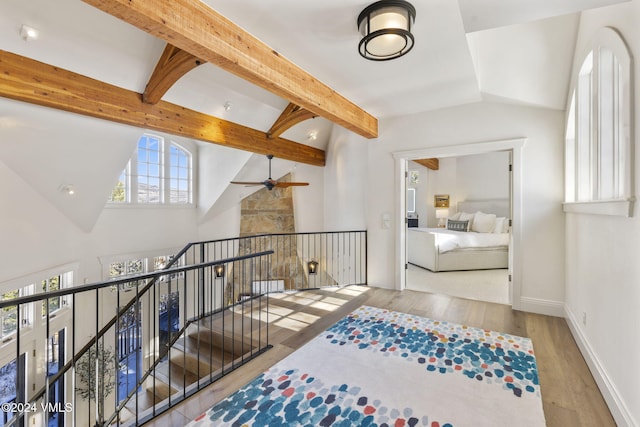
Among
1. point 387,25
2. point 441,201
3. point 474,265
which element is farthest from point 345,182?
point 387,25

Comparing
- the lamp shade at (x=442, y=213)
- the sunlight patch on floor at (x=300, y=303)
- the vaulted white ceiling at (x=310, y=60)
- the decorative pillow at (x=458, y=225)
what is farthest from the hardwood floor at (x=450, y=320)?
the lamp shade at (x=442, y=213)

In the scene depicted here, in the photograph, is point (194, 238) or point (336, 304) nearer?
point (336, 304)

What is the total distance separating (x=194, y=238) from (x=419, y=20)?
638cm

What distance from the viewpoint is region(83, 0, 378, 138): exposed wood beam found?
5.73 ft

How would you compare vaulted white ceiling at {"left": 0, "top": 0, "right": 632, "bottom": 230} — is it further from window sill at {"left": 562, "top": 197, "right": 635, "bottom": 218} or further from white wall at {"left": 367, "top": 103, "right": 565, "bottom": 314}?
window sill at {"left": 562, "top": 197, "right": 635, "bottom": 218}

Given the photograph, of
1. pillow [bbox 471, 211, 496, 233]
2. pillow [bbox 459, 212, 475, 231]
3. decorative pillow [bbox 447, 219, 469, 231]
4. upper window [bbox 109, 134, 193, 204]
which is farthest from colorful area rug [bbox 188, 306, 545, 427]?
upper window [bbox 109, 134, 193, 204]

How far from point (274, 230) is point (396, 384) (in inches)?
233

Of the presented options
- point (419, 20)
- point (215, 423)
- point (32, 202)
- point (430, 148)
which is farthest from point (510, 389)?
point (32, 202)

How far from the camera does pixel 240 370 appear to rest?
98.4 inches

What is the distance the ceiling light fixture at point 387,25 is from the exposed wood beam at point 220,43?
A: 0.86 m

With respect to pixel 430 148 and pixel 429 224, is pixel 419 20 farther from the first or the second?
pixel 429 224

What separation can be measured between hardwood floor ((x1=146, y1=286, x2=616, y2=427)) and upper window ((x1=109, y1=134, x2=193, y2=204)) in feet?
12.4

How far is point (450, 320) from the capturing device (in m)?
3.43

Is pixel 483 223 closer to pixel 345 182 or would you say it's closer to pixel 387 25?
pixel 345 182
